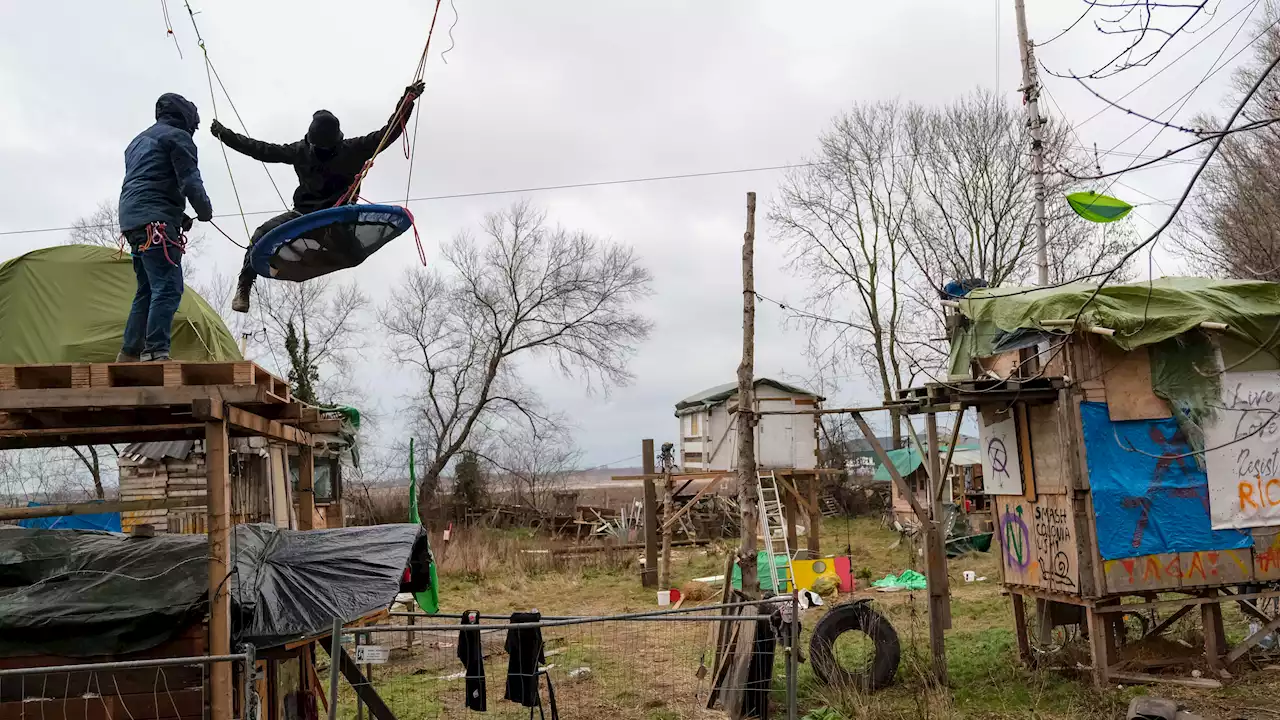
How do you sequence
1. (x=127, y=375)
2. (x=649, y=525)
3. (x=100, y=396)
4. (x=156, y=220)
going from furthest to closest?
(x=649, y=525), (x=156, y=220), (x=127, y=375), (x=100, y=396)

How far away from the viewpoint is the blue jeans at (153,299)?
645 cm

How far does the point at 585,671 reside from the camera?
12.4 m

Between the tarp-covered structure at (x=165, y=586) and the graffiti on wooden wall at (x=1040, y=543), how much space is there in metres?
7.14

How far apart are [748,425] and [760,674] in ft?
10.4

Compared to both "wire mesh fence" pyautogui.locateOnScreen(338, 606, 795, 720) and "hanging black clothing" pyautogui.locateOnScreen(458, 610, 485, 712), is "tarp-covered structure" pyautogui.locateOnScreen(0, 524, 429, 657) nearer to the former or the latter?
"wire mesh fence" pyautogui.locateOnScreen(338, 606, 795, 720)

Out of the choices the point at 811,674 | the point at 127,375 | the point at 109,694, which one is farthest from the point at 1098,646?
the point at 127,375

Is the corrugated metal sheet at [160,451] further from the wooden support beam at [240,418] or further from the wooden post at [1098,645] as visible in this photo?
the wooden post at [1098,645]

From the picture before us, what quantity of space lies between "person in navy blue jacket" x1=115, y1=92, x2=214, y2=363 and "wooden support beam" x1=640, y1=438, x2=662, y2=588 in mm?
16642

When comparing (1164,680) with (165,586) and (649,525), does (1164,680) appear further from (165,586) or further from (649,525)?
(649,525)

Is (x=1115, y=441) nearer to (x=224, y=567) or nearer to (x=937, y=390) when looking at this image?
(x=937, y=390)

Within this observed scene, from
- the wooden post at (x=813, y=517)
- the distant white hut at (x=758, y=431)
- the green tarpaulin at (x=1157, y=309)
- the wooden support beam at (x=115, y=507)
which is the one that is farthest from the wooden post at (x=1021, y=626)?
the wooden post at (x=813, y=517)

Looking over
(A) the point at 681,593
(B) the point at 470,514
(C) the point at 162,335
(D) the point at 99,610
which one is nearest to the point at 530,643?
(D) the point at 99,610

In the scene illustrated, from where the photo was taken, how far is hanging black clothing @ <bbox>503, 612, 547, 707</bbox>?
779 cm

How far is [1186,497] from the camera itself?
1067 centimetres
